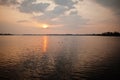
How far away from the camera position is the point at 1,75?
137 ft

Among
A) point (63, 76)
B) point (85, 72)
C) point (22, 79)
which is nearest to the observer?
point (22, 79)

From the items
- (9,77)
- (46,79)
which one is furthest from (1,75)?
(46,79)

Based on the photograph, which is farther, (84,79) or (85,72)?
(85,72)

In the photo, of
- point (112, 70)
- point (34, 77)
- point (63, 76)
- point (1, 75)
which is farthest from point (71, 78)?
point (1, 75)

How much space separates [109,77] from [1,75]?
77.3 ft

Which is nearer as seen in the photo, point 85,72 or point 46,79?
point 46,79

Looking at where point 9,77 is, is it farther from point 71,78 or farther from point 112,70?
point 112,70

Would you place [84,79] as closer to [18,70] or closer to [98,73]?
[98,73]

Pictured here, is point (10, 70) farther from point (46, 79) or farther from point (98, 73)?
point (98, 73)

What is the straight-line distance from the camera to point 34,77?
40.2 m

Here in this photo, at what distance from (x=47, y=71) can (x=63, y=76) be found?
233 inches

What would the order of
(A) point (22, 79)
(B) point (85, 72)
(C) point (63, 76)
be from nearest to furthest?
(A) point (22, 79)
(C) point (63, 76)
(B) point (85, 72)

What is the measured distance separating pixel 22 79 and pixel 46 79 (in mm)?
4864

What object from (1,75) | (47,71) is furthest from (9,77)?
(47,71)
